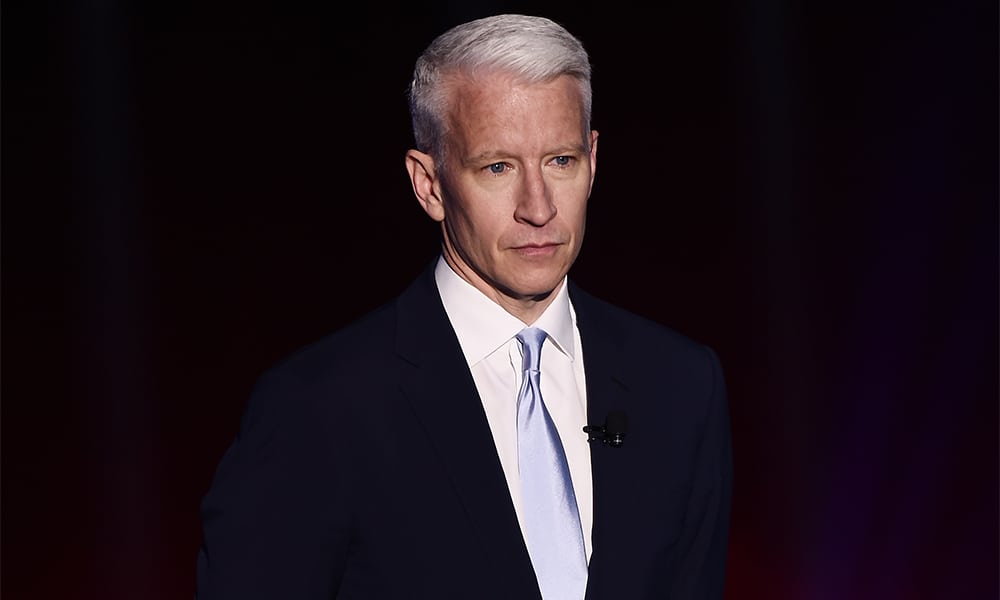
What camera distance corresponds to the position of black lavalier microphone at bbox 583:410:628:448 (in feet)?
6.70

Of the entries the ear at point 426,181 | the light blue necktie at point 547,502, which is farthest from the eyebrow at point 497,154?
the light blue necktie at point 547,502

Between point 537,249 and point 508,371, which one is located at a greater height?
point 537,249

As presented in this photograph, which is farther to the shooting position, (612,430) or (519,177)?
(612,430)

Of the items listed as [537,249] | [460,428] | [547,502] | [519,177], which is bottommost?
[547,502]

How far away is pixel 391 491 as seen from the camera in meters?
1.92

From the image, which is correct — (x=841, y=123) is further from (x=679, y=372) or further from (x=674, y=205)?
(x=679, y=372)

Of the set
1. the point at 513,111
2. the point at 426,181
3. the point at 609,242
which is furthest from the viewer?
the point at 609,242

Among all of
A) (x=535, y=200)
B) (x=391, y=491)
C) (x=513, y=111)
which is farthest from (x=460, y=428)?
(x=513, y=111)

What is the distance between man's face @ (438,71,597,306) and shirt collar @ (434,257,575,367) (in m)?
0.08

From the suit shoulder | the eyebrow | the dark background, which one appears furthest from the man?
the dark background

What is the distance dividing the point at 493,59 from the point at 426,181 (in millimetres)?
253

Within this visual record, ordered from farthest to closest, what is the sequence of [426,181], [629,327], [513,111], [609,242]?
[609,242] → [629,327] → [426,181] → [513,111]

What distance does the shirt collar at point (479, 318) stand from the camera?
2.04 metres

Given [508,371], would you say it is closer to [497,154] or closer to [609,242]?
[497,154]
